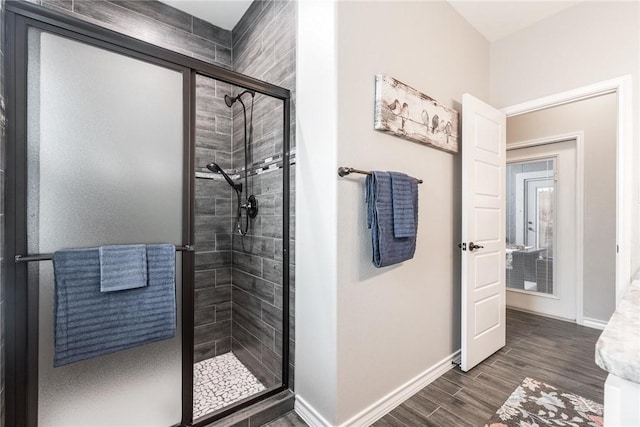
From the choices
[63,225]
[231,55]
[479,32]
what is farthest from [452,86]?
[63,225]

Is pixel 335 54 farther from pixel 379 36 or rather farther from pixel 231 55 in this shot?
pixel 231 55

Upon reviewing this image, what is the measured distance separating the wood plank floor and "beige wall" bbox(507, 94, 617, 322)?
1.40ft

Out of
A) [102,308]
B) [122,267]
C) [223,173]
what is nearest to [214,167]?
[223,173]

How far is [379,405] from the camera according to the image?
1.71m

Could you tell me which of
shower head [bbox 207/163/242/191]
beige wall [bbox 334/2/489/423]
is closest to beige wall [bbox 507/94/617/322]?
beige wall [bbox 334/2/489/423]

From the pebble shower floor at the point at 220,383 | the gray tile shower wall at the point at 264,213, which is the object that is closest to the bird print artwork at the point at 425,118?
the gray tile shower wall at the point at 264,213

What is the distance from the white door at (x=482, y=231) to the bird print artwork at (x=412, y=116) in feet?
0.49

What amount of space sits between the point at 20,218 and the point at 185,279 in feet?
2.20

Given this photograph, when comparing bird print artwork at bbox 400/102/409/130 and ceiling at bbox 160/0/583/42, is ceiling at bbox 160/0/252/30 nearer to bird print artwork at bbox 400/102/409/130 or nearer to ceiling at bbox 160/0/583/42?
ceiling at bbox 160/0/583/42

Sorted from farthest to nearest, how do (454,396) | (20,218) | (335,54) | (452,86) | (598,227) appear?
1. (598,227)
2. (452,86)
3. (454,396)
4. (335,54)
5. (20,218)

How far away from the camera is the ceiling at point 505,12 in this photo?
2219 mm

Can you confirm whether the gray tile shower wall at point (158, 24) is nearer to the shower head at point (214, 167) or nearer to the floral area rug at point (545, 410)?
the shower head at point (214, 167)

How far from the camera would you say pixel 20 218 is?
1.10m

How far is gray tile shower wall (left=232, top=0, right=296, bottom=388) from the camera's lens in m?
1.95
